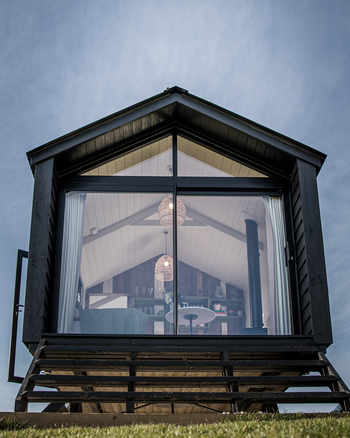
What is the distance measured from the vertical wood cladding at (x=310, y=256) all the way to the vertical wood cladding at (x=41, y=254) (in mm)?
2883

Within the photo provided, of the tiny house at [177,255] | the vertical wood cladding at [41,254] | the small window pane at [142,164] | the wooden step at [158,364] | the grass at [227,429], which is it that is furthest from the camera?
the small window pane at [142,164]

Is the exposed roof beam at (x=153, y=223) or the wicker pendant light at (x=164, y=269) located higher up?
the exposed roof beam at (x=153, y=223)

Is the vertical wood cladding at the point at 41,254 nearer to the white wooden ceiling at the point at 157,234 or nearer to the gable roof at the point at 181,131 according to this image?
the gable roof at the point at 181,131

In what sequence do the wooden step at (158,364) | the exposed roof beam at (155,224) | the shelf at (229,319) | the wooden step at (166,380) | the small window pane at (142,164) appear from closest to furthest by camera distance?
the wooden step at (166,380), the wooden step at (158,364), the shelf at (229,319), the exposed roof beam at (155,224), the small window pane at (142,164)

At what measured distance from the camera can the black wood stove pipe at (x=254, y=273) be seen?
18.7 ft

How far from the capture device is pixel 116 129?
6340 mm

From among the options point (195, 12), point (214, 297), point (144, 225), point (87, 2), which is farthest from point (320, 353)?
point (87, 2)

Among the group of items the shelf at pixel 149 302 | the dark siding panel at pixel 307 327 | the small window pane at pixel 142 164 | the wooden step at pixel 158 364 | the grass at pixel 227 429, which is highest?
the small window pane at pixel 142 164

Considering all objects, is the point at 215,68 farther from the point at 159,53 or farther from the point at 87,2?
the point at 87,2

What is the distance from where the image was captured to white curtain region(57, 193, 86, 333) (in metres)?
5.68

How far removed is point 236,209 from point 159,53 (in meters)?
44.1

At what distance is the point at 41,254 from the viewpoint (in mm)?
5527

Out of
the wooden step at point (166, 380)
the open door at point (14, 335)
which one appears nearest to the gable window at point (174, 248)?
the open door at point (14, 335)

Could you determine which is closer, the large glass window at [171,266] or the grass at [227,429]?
the grass at [227,429]
